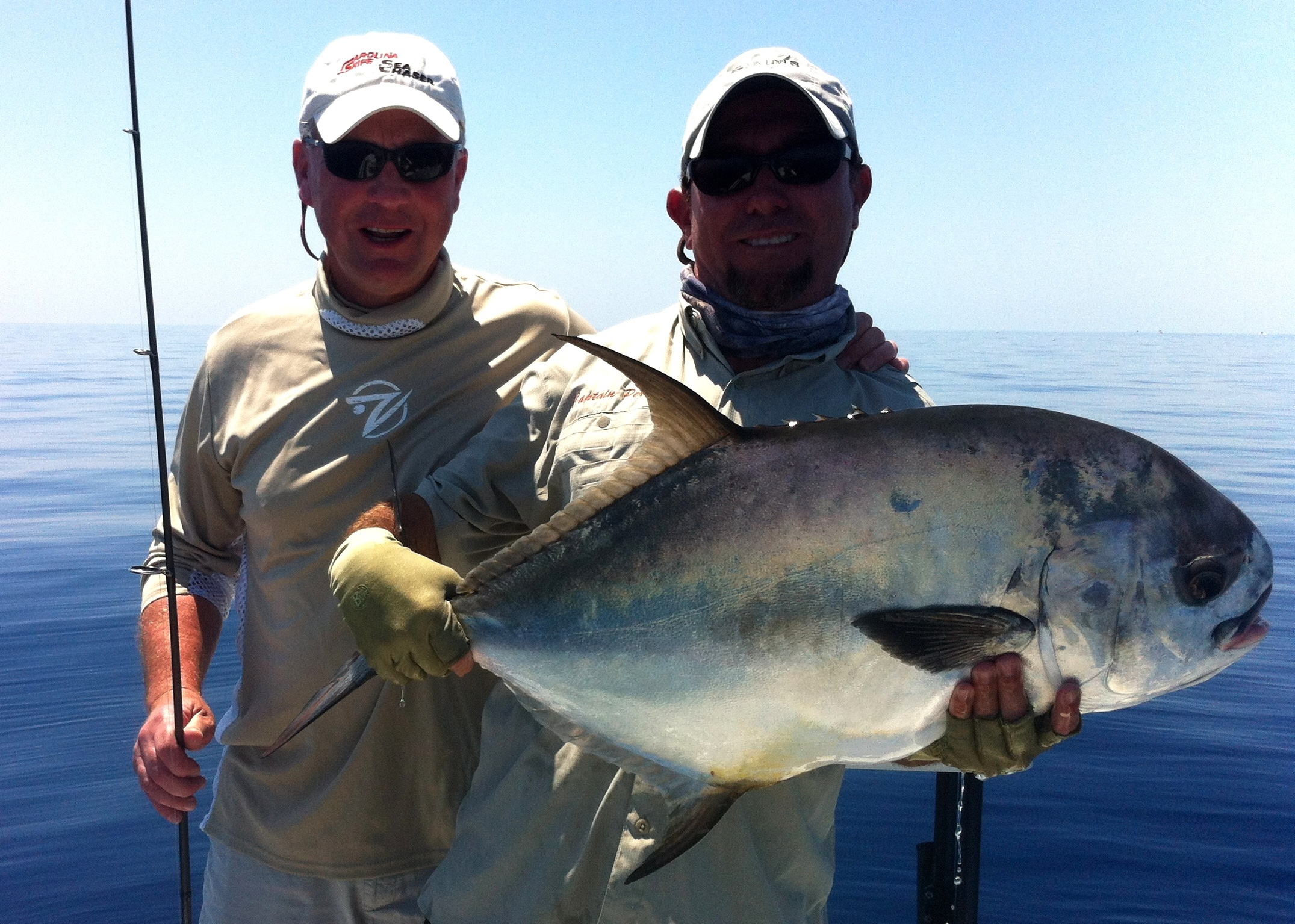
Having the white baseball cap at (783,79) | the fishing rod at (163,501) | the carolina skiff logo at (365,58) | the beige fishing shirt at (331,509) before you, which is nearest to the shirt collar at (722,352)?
the white baseball cap at (783,79)

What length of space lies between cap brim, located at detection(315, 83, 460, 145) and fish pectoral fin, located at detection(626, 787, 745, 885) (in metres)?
1.59

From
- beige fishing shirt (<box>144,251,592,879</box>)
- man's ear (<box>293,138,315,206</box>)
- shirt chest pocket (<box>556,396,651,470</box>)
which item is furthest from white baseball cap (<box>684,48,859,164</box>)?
man's ear (<box>293,138,315,206</box>)

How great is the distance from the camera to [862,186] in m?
2.24

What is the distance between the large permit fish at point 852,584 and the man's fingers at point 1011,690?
0.02 metres

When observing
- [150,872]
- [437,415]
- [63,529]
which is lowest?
[63,529]

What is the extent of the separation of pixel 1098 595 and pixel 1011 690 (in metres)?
0.19

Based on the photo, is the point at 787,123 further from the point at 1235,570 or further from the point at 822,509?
the point at 1235,570

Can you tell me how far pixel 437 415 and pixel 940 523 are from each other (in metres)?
1.29

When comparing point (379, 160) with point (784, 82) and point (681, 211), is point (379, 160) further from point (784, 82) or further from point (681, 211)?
point (784, 82)

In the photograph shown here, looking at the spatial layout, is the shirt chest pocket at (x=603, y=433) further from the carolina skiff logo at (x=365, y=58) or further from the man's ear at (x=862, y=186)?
the carolina skiff logo at (x=365, y=58)

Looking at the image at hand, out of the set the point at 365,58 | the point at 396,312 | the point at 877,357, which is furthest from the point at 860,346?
the point at 365,58

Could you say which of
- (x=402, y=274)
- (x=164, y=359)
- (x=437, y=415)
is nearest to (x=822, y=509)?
(x=437, y=415)

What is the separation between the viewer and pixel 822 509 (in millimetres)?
1498

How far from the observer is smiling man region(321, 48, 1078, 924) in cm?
172
